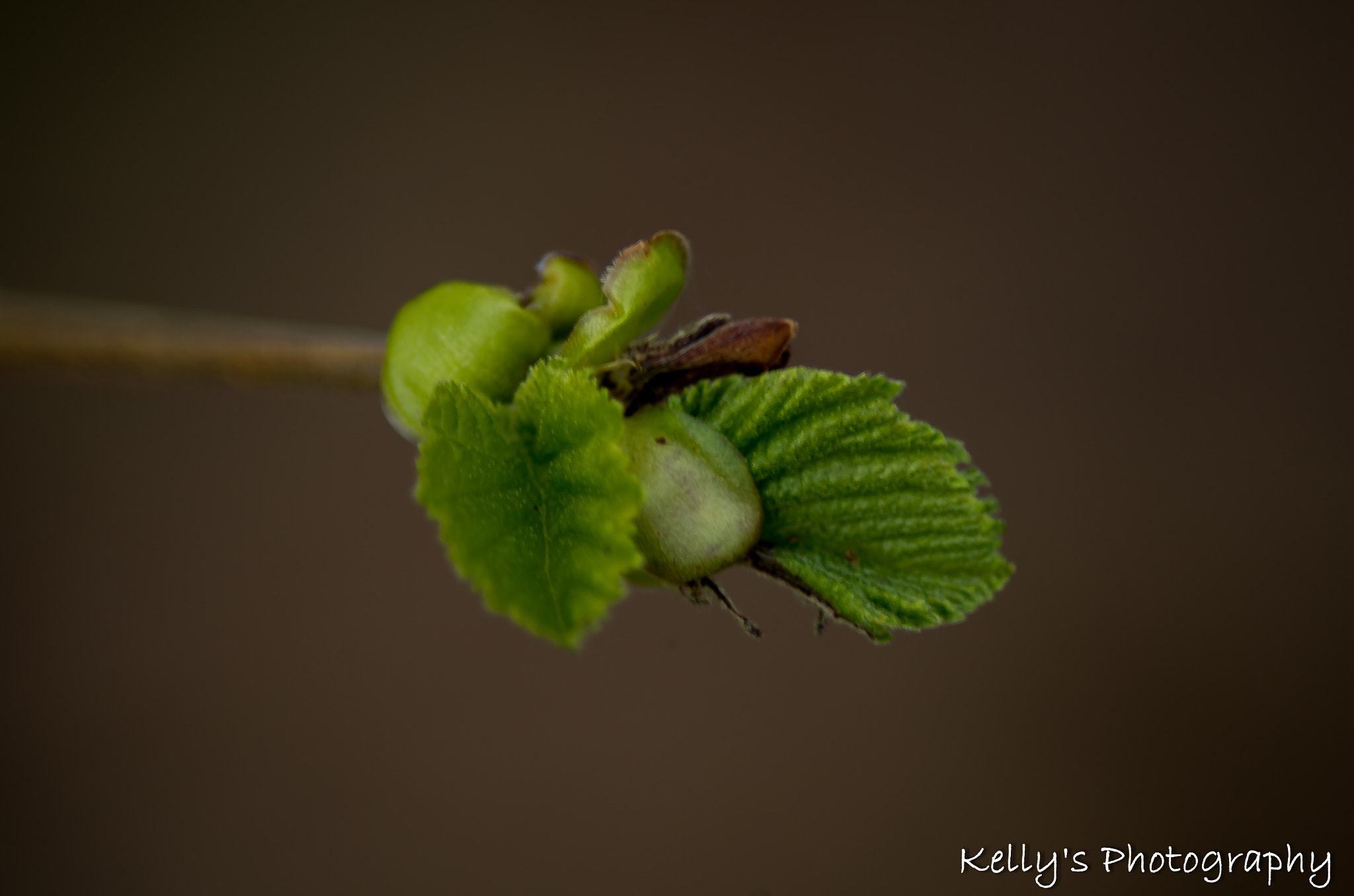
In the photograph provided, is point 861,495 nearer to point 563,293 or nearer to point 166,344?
point 563,293

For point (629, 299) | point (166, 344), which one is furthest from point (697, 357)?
point (166, 344)

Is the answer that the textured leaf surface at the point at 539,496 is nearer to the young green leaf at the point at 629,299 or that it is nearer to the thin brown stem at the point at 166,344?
the young green leaf at the point at 629,299

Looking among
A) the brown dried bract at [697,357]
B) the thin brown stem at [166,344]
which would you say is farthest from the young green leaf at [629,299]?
the thin brown stem at [166,344]

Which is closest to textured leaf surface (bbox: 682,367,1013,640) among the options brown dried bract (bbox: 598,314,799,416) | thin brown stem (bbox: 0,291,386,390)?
brown dried bract (bbox: 598,314,799,416)

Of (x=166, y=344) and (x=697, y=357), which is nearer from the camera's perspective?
(x=697, y=357)

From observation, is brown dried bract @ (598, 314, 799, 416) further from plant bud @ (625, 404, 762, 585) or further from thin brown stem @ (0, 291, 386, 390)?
thin brown stem @ (0, 291, 386, 390)

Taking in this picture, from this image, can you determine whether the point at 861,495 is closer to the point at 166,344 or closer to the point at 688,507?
the point at 688,507

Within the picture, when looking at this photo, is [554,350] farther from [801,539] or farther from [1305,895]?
[1305,895]
